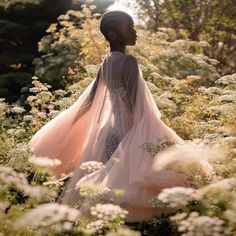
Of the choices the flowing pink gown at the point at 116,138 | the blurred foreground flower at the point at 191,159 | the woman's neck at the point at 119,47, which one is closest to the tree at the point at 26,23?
the flowing pink gown at the point at 116,138

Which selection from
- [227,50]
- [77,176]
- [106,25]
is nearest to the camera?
[77,176]

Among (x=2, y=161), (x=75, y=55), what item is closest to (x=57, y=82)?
(x=75, y=55)

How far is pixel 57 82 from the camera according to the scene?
1141 centimetres

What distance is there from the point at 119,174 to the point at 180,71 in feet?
17.8

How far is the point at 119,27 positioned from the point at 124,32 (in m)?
0.07

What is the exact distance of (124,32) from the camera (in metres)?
4.94

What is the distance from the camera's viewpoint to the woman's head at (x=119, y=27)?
4.93 metres

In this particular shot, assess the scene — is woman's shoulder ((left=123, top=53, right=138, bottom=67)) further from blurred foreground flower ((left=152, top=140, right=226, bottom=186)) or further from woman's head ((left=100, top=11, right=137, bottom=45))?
blurred foreground flower ((left=152, top=140, right=226, bottom=186))

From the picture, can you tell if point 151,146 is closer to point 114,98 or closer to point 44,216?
point 114,98

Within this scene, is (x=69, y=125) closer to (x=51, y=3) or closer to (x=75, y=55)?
(x=75, y=55)

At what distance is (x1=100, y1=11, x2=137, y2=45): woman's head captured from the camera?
16.2 ft

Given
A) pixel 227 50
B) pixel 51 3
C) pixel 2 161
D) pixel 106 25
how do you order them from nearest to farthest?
pixel 106 25
pixel 2 161
pixel 51 3
pixel 227 50

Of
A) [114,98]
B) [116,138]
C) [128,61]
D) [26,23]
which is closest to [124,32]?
[128,61]

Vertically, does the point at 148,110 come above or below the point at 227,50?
above
